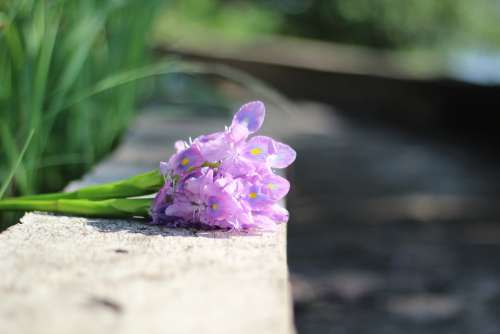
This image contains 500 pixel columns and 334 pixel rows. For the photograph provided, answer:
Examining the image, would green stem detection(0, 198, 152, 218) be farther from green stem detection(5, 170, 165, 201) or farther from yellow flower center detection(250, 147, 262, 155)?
yellow flower center detection(250, 147, 262, 155)

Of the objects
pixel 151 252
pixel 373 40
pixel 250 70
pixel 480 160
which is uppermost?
pixel 373 40

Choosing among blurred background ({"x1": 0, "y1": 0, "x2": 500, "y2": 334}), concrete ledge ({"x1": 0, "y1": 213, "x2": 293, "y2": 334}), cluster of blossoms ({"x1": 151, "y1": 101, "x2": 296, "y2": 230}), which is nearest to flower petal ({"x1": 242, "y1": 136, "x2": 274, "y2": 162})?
cluster of blossoms ({"x1": 151, "y1": 101, "x2": 296, "y2": 230})

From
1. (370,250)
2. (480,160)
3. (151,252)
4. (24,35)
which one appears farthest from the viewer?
(480,160)

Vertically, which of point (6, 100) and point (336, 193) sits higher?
point (336, 193)

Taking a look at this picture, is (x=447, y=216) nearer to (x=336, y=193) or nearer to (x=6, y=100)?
(x=336, y=193)

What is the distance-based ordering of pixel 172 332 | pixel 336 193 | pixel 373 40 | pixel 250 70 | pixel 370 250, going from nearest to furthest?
pixel 172 332 < pixel 370 250 < pixel 336 193 < pixel 250 70 < pixel 373 40

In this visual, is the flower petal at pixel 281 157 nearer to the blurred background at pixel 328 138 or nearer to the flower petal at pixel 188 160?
the flower petal at pixel 188 160

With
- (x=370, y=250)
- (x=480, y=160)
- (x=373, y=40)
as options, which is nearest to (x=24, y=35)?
(x=370, y=250)

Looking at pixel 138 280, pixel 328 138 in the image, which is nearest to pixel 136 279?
pixel 138 280
